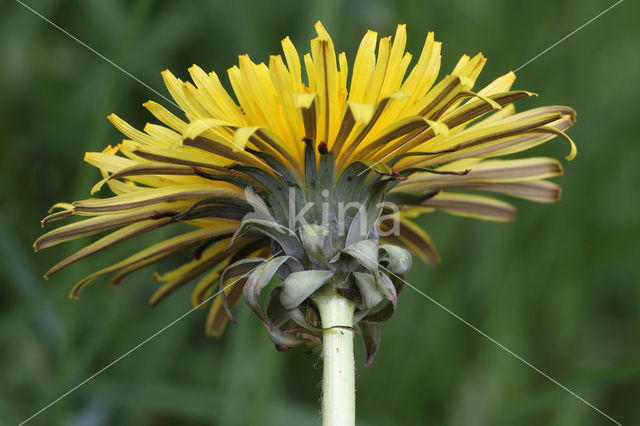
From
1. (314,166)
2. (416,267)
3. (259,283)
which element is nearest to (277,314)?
(259,283)

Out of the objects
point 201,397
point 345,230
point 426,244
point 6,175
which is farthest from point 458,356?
point 6,175

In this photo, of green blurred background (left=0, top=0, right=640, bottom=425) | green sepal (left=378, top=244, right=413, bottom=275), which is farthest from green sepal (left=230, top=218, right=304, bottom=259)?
green blurred background (left=0, top=0, right=640, bottom=425)

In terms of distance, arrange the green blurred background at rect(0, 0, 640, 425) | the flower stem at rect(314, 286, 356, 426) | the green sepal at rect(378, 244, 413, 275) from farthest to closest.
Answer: the green blurred background at rect(0, 0, 640, 425) < the green sepal at rect(378, 244, 413, 275) < the flower stem at rect(314, 286, 356, 426)

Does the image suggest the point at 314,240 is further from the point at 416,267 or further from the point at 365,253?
the point at 416,267

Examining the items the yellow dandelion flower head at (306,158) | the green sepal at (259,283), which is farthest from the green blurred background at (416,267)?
the green sepal at (259,283)

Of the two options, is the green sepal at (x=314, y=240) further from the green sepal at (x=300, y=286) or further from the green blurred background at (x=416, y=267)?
the green blurred background at (x=416, y=267)

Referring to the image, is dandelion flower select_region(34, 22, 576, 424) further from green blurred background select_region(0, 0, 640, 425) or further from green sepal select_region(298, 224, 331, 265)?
green blurred background select_region(0, 0, 640, 425)
